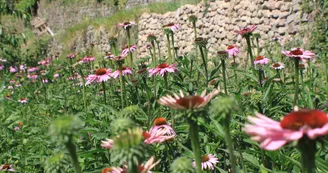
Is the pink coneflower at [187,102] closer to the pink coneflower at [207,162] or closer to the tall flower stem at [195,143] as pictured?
the tall flower stem at [195,143]

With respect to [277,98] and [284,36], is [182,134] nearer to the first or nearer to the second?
[277,98]

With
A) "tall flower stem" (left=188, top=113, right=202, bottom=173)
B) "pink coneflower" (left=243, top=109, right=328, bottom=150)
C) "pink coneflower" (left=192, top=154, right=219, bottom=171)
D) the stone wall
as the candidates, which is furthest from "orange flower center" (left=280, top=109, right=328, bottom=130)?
the stone wall

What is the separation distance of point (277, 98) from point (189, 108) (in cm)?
122

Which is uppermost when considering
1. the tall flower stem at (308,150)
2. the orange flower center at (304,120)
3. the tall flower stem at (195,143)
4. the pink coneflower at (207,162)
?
the orange flower center at (304,120)

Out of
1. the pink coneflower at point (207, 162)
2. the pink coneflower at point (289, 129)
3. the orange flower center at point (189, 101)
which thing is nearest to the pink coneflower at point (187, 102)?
the orange flower center at point (189, 101)

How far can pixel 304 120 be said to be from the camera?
62cm

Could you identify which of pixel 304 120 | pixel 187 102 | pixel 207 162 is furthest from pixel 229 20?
pixel 304 120

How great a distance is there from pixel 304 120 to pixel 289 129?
1.4 inches

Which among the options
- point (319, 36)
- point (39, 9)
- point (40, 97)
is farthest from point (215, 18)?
point (39, 9)

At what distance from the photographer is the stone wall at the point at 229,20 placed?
5.32 m

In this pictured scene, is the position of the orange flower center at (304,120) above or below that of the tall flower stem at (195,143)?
above

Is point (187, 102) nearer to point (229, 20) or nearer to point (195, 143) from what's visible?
point (195, 143)

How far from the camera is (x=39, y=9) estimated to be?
54.6 feet

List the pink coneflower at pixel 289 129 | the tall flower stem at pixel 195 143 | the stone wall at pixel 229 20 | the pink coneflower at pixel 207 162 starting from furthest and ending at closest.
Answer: the stone wall at pixel 229 20 → the pink coneflower at pixel 207 162 → the tall flower stem at pixel 195 143 → the pink coneflower at pixel 289 129
